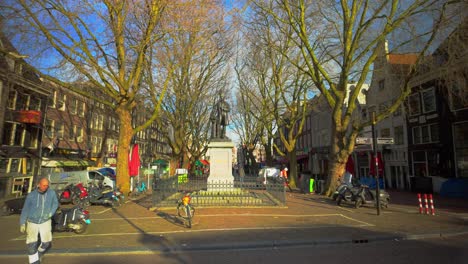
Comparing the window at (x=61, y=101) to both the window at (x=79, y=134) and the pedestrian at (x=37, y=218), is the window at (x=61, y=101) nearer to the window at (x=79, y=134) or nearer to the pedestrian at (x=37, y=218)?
the window at (x=79, y=134)

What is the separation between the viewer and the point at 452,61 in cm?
1292

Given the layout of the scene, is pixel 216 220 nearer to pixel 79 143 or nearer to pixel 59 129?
pixel 59 129

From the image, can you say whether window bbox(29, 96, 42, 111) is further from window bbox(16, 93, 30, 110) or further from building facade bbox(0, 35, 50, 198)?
window bbox(16, 93, 30, 110)

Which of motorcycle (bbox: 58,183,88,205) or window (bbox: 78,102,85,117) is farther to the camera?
window (bbox: 78,102,85,117)

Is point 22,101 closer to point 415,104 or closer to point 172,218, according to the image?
point 172,218

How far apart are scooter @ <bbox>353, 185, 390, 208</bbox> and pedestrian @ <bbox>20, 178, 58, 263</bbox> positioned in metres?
11.6

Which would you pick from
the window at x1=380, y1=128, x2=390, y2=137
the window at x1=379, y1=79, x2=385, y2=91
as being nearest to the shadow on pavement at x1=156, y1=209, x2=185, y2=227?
the window at x1=380, y1=128, x2=390, y2=137

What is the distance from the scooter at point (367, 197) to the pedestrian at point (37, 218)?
11.6m

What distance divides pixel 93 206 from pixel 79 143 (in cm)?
2419

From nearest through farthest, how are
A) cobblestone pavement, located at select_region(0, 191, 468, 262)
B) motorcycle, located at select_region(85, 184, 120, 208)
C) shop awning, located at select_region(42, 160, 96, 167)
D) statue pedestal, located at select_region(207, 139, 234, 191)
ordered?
1. cobblestone pavement, located at select_region(0, 191, 468, 262)
2. motorcycle, located at select_region(85, 184, 120, 208)
3. statue pedestal, located at select_region(207, 139, 234, 191)
4. shop awning, located at select_region(42, 160, 96, 167)

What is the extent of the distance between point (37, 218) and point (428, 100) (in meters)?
26.7

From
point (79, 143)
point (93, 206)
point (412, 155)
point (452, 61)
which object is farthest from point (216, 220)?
point (79, 143)

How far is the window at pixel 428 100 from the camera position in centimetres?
2286

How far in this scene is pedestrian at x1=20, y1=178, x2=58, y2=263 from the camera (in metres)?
5.58
